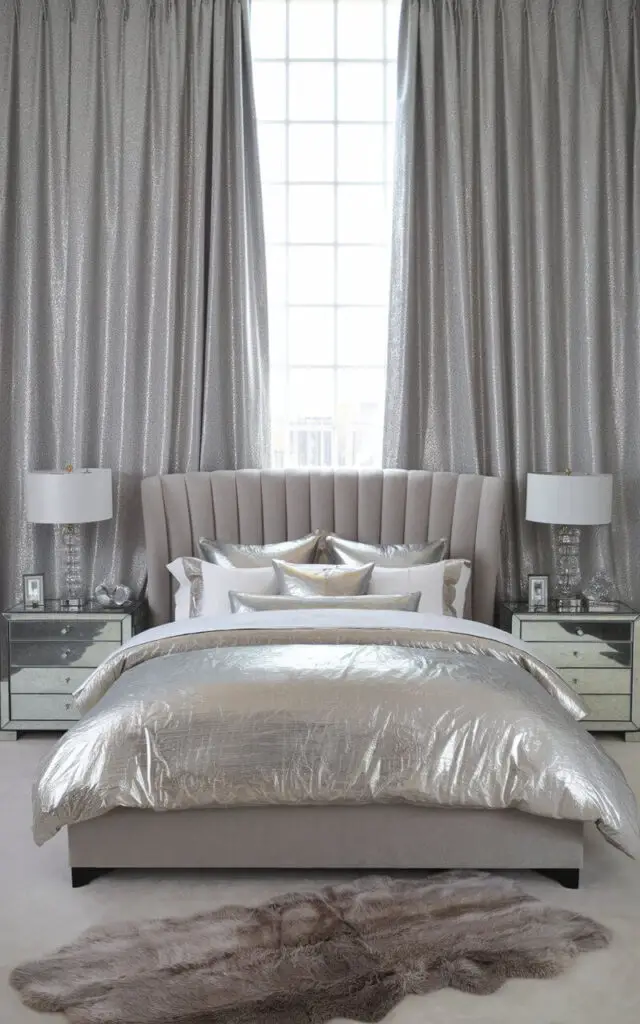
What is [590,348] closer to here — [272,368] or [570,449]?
[570,449]

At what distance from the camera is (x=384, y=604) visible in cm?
424

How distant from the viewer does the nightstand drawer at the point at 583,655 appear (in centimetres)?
473

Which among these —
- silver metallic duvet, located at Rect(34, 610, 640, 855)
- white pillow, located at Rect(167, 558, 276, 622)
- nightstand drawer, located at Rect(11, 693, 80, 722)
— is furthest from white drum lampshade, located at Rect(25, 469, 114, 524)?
silver metallic duvet, located at Rect(34, 610, 640, 855)

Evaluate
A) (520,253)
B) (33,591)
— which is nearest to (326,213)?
(520,253)

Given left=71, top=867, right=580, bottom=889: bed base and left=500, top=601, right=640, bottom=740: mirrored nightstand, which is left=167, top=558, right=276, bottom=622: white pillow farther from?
left=71, top=867, right=580, bottom=889: bed base

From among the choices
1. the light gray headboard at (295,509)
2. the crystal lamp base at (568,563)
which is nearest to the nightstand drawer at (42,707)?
the light gray headboard at (295,509)

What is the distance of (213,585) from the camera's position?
4.56m

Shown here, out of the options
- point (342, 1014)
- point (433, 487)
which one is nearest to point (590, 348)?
point (433, 487)

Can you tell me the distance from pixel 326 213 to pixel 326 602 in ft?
7.20

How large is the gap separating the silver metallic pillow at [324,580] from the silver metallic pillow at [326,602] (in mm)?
66

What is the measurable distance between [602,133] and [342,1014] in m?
4.20

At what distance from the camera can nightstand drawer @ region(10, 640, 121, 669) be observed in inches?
185

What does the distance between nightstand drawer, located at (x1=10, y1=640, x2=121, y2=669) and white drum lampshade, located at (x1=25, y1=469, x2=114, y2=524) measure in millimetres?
559

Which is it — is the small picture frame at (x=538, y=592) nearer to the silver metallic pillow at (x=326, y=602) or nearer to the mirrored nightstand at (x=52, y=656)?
the silver metallic pillow at (x=326, y=602)
